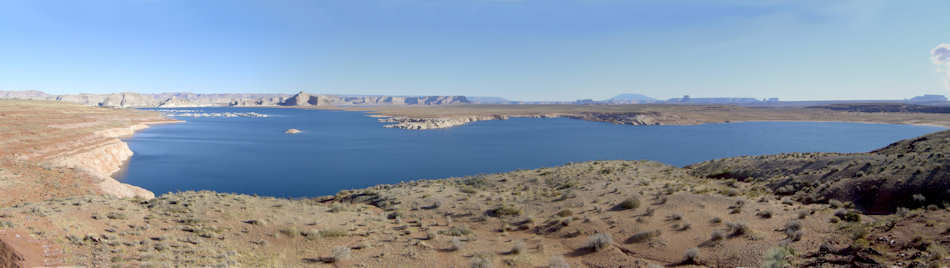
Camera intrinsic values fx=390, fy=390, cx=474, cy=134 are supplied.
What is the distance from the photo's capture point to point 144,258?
10672mm

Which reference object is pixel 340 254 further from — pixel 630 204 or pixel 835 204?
pixel 835 204

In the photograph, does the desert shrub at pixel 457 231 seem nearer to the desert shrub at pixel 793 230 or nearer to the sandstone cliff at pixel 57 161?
the desert shrub at pixel 793 230

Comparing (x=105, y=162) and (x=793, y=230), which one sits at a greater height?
(x=793, y=230)

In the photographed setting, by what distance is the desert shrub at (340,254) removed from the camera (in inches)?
481

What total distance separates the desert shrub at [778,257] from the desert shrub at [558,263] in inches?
196

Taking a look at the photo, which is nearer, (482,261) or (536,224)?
(482,261)

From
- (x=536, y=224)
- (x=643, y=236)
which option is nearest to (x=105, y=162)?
(x=536, y=224)

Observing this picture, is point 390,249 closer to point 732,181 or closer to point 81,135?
point 732,181

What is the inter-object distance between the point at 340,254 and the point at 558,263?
6751 mm

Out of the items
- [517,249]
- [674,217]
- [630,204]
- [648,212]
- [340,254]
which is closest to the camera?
[340,254]

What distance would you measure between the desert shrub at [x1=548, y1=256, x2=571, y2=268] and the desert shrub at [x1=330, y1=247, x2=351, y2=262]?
6.33m

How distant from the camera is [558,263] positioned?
37.6 ft

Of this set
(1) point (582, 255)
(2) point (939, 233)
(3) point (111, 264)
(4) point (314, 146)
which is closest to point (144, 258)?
(3) point (111, 264)

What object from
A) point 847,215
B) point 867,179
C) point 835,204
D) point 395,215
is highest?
point 867,179
